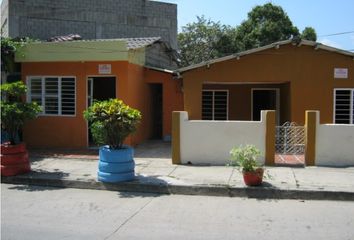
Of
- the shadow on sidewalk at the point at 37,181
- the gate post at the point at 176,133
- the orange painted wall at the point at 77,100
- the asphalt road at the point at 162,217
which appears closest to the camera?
the asphalt road at the point at 162,217

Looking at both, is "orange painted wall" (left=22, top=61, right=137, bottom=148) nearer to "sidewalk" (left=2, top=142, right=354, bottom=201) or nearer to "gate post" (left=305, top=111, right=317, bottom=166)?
"sidewalk" (left=2, top=142, right=354, bottom=201)

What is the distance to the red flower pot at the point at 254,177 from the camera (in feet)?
31.5

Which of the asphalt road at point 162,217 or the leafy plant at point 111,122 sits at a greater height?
the leafy plant at point 111,122

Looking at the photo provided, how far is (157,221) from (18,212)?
2.39m

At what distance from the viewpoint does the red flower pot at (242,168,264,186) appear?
9602mm

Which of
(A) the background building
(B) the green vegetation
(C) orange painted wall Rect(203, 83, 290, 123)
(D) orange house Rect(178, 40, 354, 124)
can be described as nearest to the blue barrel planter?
(D) orange house Rect(178, 40, 354, 124)

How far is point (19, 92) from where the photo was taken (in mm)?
11383

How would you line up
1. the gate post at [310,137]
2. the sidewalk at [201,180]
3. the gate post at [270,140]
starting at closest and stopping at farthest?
the sidewalk at [201,180], the gate post at [310,137], the gate post at [270,140]

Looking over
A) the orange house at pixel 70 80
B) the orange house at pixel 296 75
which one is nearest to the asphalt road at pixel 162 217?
the orange house at pixel 70 80

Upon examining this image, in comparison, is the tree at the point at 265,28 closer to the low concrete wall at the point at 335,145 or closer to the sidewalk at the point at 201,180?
the low concrete wall at the point at 335,145

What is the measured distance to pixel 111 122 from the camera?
33.4 feet

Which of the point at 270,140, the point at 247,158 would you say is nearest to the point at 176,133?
the point at 270,140

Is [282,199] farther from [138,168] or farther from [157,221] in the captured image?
[138,168]

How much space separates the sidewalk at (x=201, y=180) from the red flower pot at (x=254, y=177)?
0.15 m
